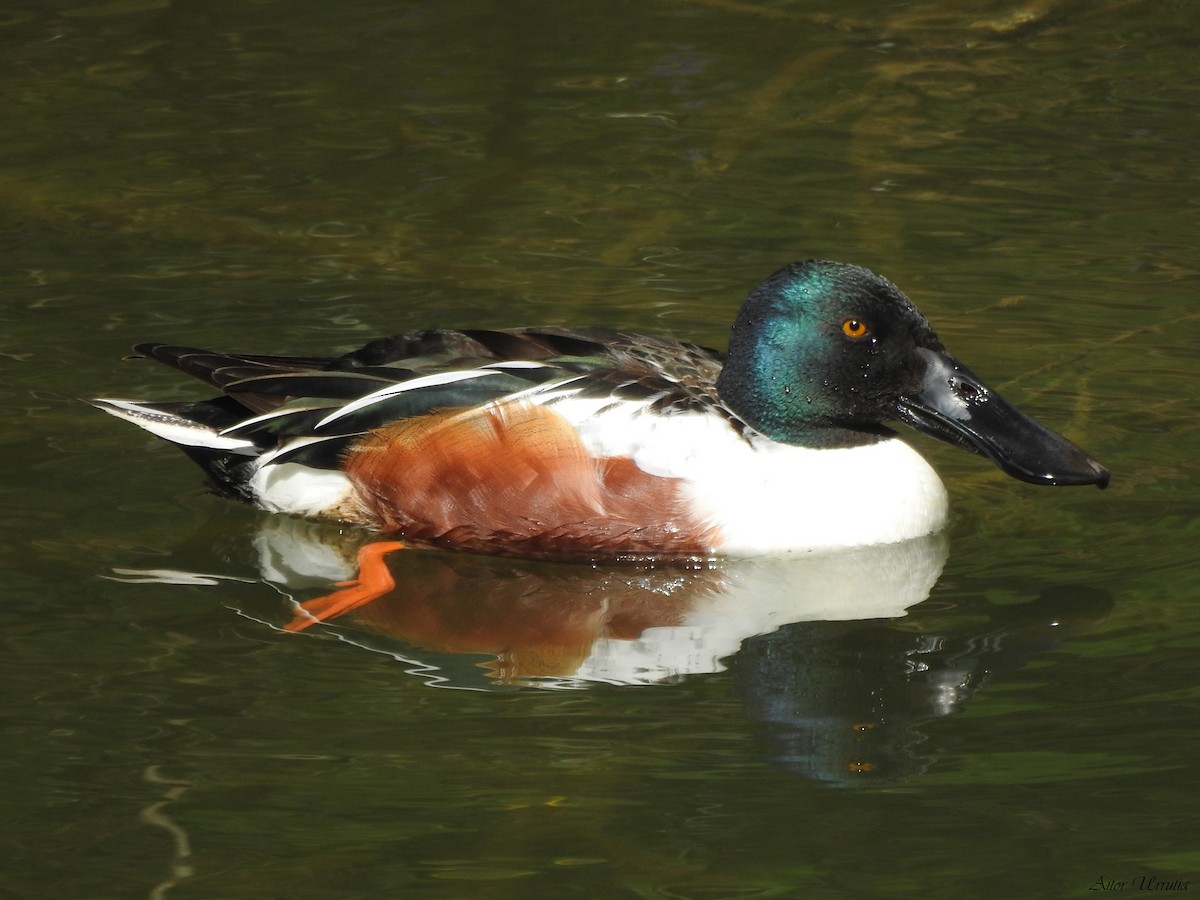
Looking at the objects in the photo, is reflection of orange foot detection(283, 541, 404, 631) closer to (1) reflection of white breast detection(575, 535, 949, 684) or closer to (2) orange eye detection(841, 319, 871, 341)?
(1) reflection of white breast detection(575, 535, 949, 684)

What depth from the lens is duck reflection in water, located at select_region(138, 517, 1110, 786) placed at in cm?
508

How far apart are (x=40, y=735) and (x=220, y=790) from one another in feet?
1.95

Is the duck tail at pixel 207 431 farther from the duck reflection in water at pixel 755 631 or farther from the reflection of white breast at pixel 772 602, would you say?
the reflection of white breast at pixel 772 602

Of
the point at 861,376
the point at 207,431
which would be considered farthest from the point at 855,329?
the point at 207,431

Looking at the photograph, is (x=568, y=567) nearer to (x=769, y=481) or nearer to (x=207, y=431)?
(x=769, y=481)

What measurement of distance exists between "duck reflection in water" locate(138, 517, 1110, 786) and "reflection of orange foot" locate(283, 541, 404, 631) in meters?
0.04

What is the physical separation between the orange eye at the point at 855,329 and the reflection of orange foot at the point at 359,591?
63.3 inches

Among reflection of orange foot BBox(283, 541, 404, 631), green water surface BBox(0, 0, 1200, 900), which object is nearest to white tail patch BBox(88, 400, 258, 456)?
green water surface BBox(0, 0, 1200, 900)

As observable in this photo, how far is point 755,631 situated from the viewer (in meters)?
5.68

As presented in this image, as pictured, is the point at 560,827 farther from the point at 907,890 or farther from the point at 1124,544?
the point at 1124,544

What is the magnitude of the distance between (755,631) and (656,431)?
29.4 inches

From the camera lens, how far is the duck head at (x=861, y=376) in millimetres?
6074

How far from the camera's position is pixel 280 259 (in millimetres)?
8719

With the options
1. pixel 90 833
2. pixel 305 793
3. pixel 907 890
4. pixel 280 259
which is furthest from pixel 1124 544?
pixel 280 259
